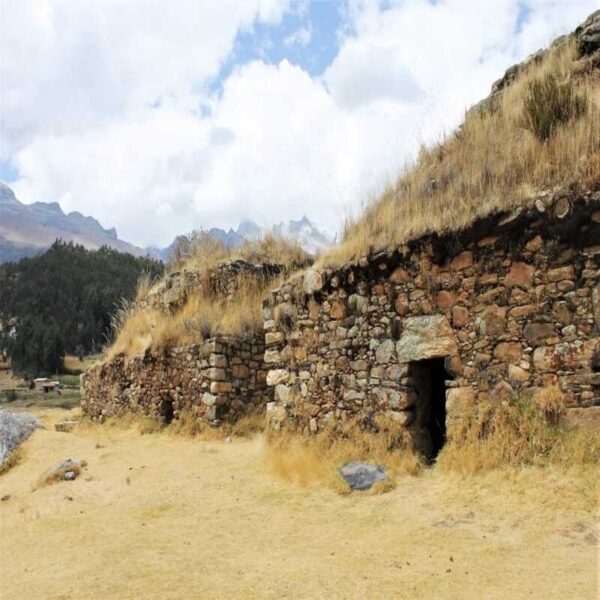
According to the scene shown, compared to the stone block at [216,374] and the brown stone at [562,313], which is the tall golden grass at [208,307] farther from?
the brown stone at [562,313]

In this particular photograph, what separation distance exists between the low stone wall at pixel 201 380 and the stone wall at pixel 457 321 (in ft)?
7.62

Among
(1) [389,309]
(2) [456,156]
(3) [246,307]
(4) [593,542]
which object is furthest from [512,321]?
(3) [246,307]

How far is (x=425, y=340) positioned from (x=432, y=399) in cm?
100

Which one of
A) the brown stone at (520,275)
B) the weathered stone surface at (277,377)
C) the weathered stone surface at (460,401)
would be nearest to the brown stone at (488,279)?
the brown stone at (520,275)

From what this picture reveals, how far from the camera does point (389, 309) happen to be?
6859 mm

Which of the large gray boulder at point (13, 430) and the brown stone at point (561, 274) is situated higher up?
the brown stone at point (561, 274)

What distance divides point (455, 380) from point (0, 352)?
54416 millimetres

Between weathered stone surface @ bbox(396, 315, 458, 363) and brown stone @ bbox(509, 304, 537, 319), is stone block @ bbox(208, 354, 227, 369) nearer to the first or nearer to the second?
weathered stone surface @ bbox(396, 315, 458, 363)

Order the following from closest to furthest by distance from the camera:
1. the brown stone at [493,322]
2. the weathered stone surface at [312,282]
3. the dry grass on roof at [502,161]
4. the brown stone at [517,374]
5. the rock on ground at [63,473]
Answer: the brown stone at [517,374], the brown stone at [493,322], the dry grass on roof at [502,161], the weathered stone surface at [312,282], the rock on ground at [63,473]

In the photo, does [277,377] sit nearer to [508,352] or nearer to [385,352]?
[385,352]

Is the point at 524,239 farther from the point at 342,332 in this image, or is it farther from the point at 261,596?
the point at 261,596

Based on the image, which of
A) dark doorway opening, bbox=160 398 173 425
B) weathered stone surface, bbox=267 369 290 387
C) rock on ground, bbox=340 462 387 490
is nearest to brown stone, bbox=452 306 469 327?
rock on ground, bbox=340 462 387 490

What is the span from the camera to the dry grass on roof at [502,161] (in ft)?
19.1

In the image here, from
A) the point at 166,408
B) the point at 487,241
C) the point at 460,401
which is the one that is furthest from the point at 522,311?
the point at 166,408
